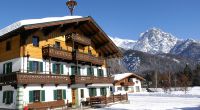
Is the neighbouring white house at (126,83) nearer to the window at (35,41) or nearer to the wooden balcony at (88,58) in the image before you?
the wooden balcony at (88,58)

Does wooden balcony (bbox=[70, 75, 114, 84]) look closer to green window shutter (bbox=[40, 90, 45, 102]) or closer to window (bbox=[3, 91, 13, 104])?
green window shutter (bbox=[40, 90, 45, 102])

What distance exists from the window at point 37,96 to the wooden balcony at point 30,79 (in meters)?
1.32

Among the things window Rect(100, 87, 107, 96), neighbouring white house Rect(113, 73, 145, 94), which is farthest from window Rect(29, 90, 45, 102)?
neighbouring white house Rect(113, 73, 145, 94)

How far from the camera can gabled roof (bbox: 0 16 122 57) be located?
27.3 metres

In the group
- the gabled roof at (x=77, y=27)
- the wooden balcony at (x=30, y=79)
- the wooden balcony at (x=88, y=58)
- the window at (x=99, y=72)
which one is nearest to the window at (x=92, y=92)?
the window at (x=99, y=72)

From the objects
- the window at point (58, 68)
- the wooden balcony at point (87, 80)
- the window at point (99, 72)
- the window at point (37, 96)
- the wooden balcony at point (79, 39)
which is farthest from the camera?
the window at point (99, 72)

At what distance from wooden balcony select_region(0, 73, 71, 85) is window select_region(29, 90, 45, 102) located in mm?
1315

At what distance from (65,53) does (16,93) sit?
7969mm

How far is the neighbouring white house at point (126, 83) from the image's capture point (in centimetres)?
7094

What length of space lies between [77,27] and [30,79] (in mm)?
12744

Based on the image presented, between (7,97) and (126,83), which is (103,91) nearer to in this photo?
(7,97)

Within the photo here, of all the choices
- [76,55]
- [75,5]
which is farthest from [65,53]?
[75,5]

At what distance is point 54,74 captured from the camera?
2958cm

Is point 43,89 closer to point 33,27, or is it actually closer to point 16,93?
point 16,93
